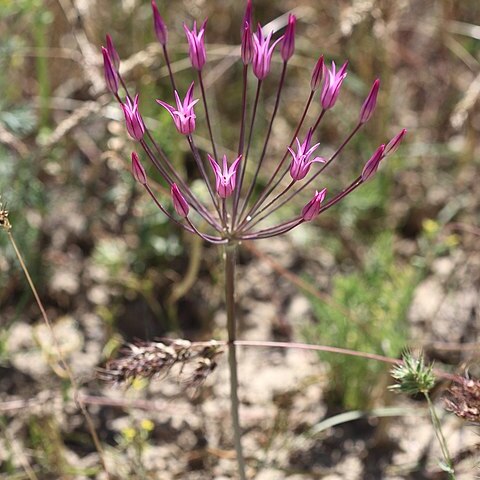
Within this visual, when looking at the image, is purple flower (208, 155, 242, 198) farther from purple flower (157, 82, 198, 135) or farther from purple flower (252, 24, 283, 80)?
purple flower (252, 24, 283, 80)

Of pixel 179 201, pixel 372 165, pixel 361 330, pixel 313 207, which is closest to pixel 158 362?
pixel 179 201

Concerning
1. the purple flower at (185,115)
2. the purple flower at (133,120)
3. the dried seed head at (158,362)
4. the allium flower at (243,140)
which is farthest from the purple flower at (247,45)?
the dried seed head at (158,362)

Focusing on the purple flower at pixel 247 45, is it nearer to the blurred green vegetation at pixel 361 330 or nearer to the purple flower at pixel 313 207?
the purple flower at pixel 313 207

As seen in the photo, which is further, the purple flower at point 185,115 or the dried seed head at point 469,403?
the dried seed head at point 469,403

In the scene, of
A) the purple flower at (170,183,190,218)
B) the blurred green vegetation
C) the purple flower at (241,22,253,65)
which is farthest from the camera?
the blurred green vegetation

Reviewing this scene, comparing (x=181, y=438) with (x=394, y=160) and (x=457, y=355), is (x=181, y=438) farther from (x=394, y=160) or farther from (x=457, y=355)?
(x=394, y=160)

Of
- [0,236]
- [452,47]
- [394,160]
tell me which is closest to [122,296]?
[0,236]

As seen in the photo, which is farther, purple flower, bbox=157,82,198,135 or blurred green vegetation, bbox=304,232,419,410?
blurred green vegetation, bbox=304,232,419,410

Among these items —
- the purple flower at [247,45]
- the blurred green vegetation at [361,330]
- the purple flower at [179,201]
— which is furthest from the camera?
the blurred green vegetation at [361,330]

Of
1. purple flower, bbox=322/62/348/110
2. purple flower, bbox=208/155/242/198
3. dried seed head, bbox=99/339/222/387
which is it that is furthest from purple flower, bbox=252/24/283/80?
dried seed head, bbox=99/339/222/387

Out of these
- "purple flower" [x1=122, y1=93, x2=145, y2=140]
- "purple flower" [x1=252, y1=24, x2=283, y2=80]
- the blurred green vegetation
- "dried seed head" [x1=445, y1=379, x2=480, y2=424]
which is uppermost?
"purple flower" [x1=252, y1=24, x2=283, y2=80]

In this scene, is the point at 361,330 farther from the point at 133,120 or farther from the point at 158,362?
the point at 133,120
